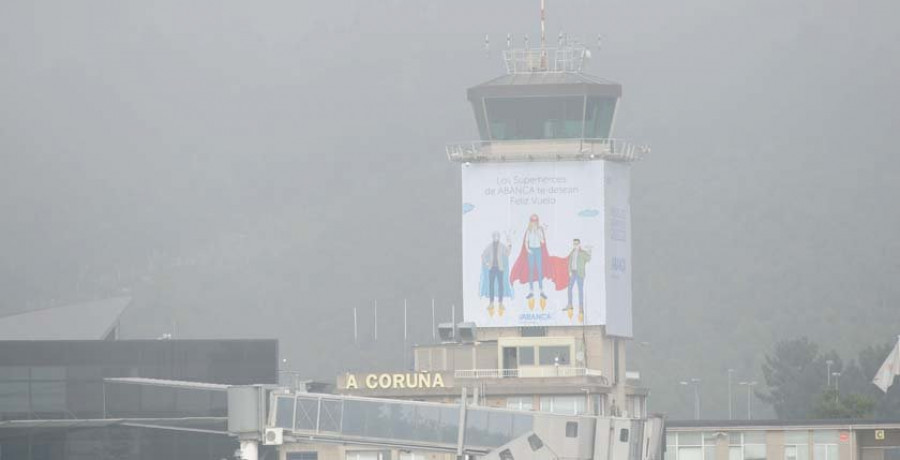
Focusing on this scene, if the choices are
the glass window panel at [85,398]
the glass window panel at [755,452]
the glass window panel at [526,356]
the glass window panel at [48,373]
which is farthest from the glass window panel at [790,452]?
the glass window panel at [48,373]

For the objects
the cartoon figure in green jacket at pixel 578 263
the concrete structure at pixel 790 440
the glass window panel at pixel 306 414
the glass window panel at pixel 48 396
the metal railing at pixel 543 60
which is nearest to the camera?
the glass window panel at pixel 306 414

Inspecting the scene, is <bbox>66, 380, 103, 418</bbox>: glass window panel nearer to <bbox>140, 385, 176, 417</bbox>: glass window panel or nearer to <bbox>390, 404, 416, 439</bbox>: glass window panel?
→ <bbox>140, 385, 176, 417</bbox>: glass window panel

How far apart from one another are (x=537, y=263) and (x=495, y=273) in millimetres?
2483

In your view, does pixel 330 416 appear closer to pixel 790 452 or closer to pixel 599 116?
pixel 790 452

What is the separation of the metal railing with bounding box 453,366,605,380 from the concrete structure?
19.9 ft

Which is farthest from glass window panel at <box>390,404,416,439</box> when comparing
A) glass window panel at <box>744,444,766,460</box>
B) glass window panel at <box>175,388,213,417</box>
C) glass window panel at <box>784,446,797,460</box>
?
glass window panel at <box>175,388,213,417</box>

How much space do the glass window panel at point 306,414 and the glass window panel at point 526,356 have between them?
53814mm

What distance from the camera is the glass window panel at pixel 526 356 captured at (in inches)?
4889

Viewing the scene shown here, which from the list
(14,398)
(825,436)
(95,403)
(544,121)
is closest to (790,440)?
(825,436)

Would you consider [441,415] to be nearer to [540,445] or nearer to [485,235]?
[540,445]

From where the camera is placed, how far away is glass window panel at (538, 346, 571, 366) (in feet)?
408

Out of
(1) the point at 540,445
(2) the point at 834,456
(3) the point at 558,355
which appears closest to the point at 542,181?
(3) the point at 558,355

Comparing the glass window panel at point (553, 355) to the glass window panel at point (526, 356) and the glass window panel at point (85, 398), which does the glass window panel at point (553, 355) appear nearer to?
the glass window panel at point (526, 356)

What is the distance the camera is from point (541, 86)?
130m
